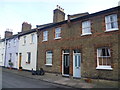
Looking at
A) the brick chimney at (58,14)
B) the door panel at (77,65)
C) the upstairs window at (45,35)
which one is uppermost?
the brick chimney at (58,14)

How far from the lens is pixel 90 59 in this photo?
12617 millimetres

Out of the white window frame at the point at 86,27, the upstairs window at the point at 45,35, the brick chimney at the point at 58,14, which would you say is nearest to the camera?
the white window frame at the point at 86,27

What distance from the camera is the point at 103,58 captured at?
1180 cm

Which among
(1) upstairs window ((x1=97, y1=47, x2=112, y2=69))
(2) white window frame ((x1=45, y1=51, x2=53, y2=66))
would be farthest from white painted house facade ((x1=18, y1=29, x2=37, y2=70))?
(1) upstairs window ((x1=97, y1=47, x2=112, y2=69))

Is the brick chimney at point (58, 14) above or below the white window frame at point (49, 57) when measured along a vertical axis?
above

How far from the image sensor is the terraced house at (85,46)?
444 inches

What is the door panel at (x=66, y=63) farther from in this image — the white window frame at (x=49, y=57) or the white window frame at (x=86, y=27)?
the white window frame at (x=86, y=27)

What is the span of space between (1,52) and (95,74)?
2714 cm

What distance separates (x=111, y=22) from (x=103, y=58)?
3461 millimetres

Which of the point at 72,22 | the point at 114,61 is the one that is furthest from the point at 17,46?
the point at 114,61

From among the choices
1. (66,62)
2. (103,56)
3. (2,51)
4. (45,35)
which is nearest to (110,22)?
(103,56)

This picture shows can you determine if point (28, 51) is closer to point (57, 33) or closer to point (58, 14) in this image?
point (57, 33)

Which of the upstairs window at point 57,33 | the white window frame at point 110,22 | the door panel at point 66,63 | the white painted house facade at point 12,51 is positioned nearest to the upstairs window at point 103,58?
the white window frame at point 110,22

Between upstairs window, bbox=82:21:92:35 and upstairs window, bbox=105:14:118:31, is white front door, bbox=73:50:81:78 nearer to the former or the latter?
upstairs window, bbox=82:21:92:35
